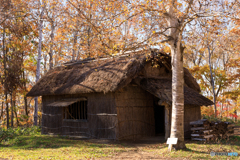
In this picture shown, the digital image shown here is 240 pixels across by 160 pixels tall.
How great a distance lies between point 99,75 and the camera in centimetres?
1214

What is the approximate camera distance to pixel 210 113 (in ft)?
69.1

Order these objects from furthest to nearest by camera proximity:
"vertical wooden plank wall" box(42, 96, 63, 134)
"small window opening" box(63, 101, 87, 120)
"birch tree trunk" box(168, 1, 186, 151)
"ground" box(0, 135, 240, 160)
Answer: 1. "vertical wooden plank wall" box(42, 96, 63, 134)
2. "small window opening" box(63, 101, 87, 120)
3. "birch tree trunk" box(168, 1, 186, 151)
4. "ground" box(0, 135, 240, 160)

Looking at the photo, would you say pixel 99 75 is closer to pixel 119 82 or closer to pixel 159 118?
pixel 119 82

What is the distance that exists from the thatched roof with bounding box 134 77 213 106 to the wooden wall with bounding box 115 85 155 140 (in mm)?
799

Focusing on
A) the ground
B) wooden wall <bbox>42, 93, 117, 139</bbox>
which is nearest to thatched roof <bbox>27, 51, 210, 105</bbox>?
wooden wall <bbox>42, 93, 117, 139</bbox>

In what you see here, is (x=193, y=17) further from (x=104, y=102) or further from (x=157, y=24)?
(x=104, y=102)

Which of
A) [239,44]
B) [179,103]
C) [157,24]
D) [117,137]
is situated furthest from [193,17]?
[239,44]

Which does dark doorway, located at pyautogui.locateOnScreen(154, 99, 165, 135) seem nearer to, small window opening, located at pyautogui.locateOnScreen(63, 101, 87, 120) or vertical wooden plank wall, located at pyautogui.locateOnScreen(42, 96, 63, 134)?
small window opening, located at pyautogui.locateOnScreen(63, 101, 87, 120)

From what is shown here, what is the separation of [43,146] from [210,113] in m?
15.8

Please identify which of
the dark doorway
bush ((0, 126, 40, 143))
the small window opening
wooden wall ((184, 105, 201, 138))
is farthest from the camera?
the dark doorway

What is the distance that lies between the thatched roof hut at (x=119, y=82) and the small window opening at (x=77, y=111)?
20.8 inches

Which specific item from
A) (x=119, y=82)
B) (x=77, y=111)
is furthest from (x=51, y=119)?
(x=119, y=82)

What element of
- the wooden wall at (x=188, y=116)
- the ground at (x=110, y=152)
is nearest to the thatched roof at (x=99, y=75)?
the wooden wall at (x=188, y=116)

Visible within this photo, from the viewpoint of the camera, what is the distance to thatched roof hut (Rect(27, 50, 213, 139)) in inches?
435
